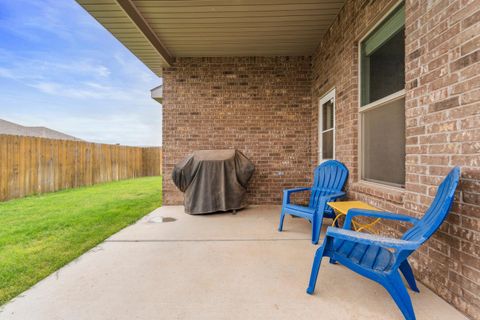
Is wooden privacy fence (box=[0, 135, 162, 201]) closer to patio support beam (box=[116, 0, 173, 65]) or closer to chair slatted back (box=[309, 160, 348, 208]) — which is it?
patio support beam (box=[116, 0, 173, 65])

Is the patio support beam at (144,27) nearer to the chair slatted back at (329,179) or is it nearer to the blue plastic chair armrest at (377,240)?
the chair slatted back at (329,179)

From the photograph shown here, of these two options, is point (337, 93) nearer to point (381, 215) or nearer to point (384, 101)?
point (384, 101)

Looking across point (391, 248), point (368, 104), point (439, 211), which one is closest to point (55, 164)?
point (368, 104)

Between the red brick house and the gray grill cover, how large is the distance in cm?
65

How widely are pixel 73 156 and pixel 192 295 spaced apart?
26.8 feet

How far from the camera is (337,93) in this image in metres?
3.59

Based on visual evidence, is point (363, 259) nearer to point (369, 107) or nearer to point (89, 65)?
point (369, 107)

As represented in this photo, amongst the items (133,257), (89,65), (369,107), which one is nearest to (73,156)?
(89,65)

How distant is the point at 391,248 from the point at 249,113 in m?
3.85

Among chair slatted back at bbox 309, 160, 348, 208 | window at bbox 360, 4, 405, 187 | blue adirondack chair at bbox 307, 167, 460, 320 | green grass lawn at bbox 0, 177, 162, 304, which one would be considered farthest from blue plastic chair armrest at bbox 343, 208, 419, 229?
green grass lawn at bbox 0, 177, 162, 304

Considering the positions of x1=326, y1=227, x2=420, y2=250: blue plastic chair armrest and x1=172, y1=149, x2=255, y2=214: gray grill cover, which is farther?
x1=172, y1=149, x2=255, y2=214: gray grill cover

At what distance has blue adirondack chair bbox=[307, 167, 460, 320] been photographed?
142 cm

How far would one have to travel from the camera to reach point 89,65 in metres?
9.92

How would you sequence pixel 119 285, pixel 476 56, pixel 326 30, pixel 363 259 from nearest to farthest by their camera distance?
pixel 476 56, pixel 363 259, pixel 119 285, pixel 326 30
